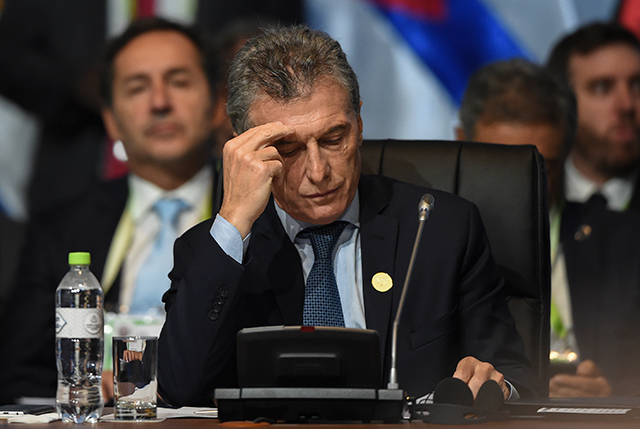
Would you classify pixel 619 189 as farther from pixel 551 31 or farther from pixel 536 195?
pixel 536 195

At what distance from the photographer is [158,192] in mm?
3367

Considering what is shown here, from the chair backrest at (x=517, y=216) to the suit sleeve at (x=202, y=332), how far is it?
717 mm

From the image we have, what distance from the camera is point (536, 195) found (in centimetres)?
195

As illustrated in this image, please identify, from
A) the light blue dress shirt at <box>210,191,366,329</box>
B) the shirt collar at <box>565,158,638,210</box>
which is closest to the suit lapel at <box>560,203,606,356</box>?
the shirt collar at <box>565,158,638,210</box>

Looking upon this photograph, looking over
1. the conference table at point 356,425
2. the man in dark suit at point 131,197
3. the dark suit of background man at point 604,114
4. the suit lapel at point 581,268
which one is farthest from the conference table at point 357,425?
the dark suit of background man at point 604,114

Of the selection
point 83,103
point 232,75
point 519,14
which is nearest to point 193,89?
point 83,103

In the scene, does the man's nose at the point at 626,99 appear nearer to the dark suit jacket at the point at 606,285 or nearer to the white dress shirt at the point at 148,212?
the dark suit jacket at the point at 606,285

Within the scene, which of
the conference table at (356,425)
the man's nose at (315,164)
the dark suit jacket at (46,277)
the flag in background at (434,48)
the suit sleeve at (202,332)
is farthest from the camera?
the flag in background at (434,48)

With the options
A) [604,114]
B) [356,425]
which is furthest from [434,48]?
[356,425]

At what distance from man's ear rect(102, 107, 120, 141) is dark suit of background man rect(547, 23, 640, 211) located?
185cm

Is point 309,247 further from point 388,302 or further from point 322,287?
point 388,302

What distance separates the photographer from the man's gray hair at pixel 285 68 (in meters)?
1.71

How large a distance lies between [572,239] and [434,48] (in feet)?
3.16

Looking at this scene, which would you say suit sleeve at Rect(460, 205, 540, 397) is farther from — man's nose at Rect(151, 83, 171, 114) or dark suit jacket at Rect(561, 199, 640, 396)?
man's nose at Rect(151, 83, 171, 114)
